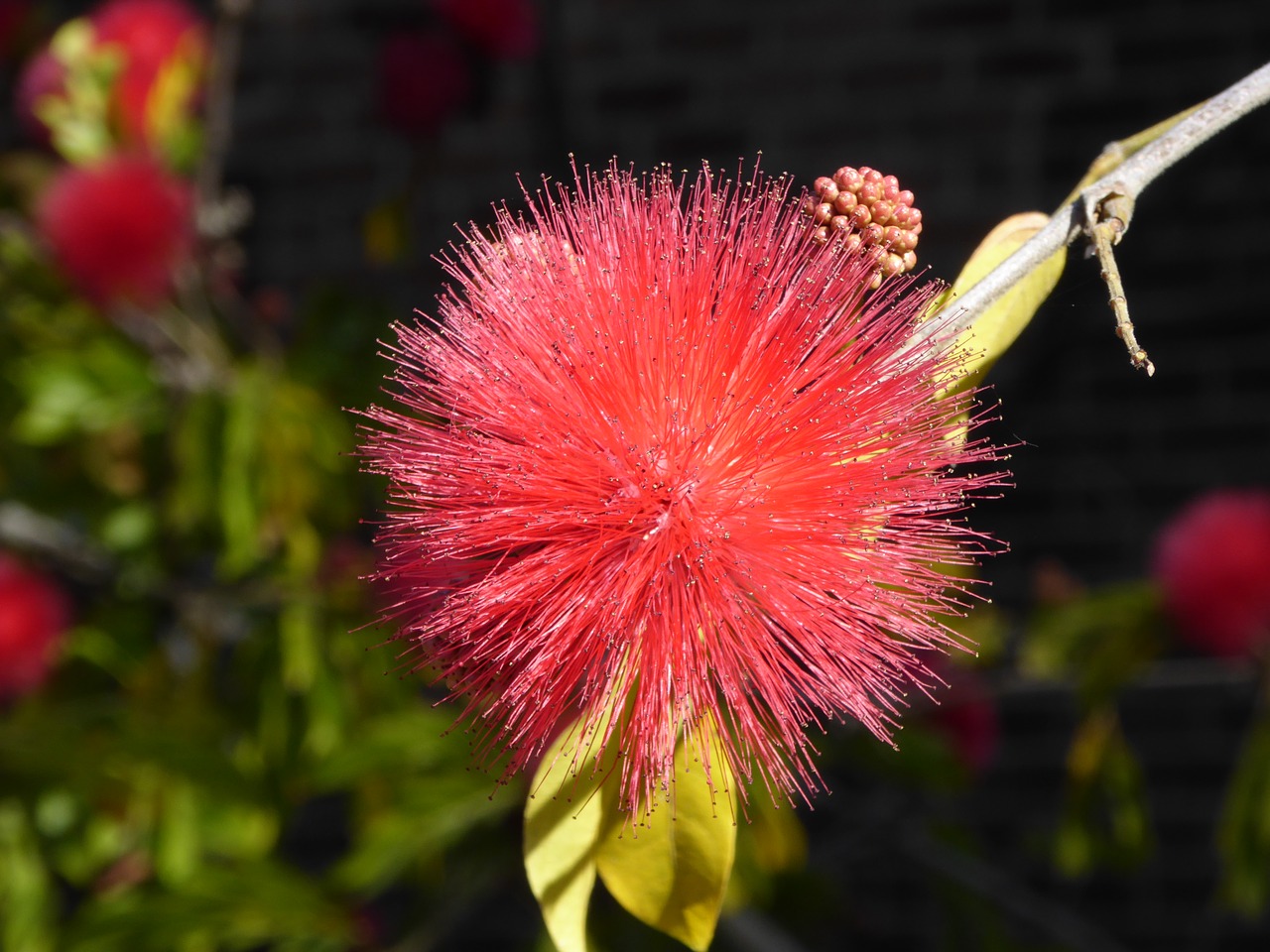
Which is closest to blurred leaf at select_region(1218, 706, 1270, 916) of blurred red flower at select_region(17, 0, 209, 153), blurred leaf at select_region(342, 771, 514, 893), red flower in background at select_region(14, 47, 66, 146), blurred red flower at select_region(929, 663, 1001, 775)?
blurred red flower at select_region(929, 663, 1001, 775)

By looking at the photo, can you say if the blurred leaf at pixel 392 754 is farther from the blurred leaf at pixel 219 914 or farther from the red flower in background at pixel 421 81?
the red flower in background at pixel 421 81

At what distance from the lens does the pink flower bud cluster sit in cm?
75

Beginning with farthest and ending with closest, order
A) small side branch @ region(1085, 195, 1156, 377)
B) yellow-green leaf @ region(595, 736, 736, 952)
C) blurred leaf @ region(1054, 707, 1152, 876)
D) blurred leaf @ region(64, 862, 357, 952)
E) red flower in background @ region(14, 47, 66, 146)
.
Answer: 1. red flower in background @ region(14, 47, 66, 146)
2. blurred leaf @ region(1054, 707, 1152, 876)
3. blurred leaf @ region(64, 862, 357, 952)
4. yellow-green leaf @ region(595, 736, 736, 952)
5. small side branch @ region(1085, 195, 1156, 377)

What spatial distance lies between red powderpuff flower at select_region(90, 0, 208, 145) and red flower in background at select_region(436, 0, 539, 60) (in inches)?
18.7

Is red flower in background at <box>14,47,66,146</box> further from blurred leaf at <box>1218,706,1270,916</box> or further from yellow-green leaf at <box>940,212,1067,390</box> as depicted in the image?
blurred leaf at <box>1218,706,1270,916</box>

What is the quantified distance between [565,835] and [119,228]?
56.1 inches

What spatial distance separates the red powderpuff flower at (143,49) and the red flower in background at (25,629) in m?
0.77

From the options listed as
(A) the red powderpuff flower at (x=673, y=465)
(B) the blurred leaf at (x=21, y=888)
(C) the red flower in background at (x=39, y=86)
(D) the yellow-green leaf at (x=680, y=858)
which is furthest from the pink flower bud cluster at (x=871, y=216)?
(C) the red flower in background at (x=39, y=86)

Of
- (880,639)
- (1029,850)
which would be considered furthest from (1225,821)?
(880,639)

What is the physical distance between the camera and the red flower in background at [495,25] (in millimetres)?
2059

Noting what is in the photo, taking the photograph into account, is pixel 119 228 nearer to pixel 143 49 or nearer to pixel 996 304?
pixel 143 49

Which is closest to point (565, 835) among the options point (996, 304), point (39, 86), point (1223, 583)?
point (996, 304)

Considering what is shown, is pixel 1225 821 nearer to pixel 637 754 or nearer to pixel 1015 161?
pixel 637 754

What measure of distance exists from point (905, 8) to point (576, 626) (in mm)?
2190
